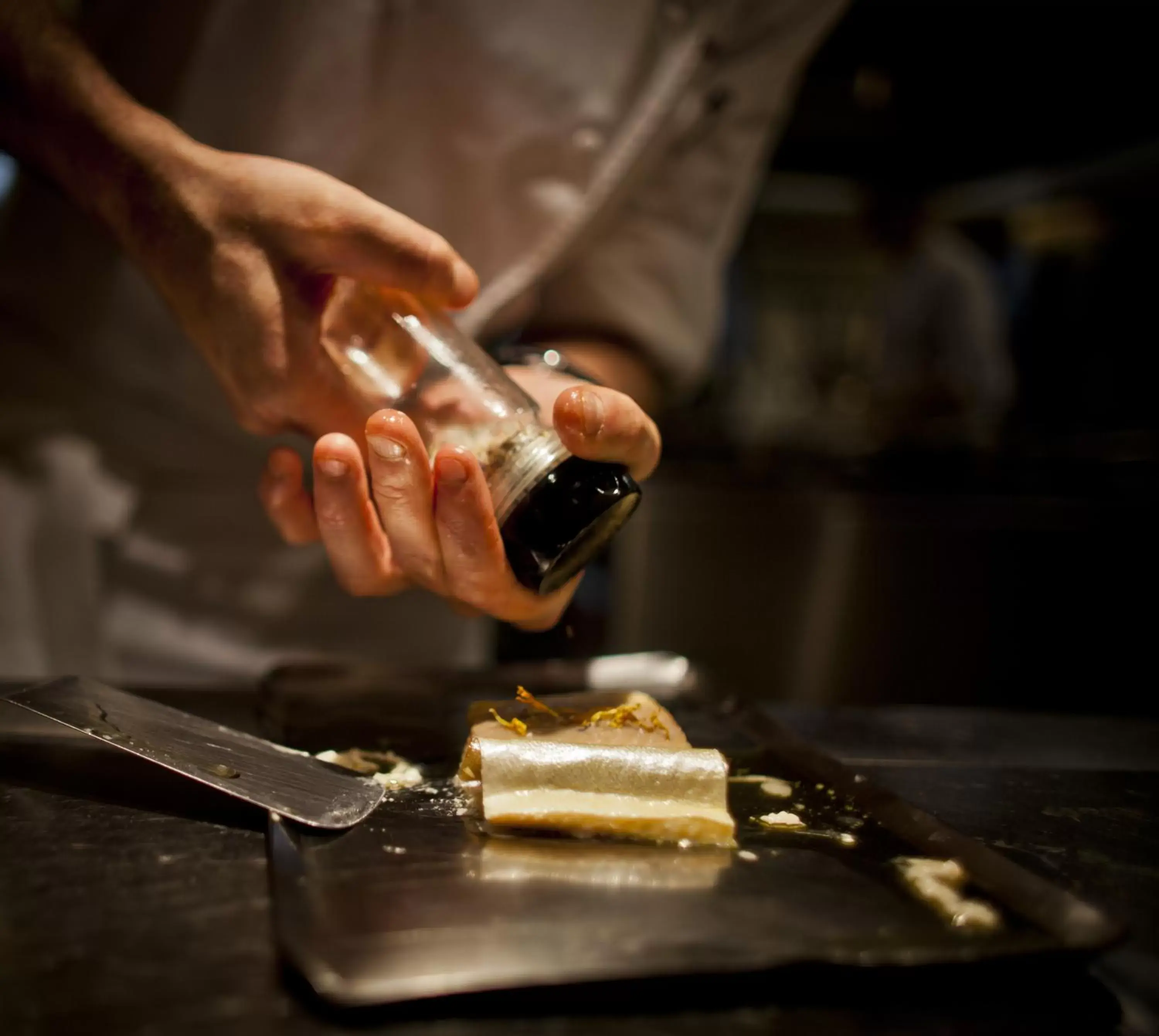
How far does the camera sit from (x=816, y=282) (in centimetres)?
607

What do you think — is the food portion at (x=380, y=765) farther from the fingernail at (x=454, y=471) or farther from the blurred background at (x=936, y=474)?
the blurred background at (x=936, y=474)

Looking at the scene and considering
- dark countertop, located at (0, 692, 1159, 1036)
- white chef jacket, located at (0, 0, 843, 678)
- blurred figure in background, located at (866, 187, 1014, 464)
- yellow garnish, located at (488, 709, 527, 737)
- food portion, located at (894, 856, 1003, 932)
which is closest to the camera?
dark countertop, located at (0, 692, 1159, 1036)

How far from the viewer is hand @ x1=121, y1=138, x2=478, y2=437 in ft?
2.64

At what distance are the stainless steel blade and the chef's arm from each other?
0.98 ft

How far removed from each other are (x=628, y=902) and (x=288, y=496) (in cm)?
57

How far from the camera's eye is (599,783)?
→ 0.74m

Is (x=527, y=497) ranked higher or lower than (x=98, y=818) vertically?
higher

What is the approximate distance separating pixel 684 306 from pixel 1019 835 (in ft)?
3.27

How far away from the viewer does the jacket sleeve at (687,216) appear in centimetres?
134

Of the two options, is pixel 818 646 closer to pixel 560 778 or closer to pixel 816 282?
pixel 560 778

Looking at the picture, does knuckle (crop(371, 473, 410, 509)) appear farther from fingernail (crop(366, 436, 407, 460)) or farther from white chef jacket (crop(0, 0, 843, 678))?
white chef jacket (crop(0, 0, 843, 678))

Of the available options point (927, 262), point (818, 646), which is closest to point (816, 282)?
point (927, 262)

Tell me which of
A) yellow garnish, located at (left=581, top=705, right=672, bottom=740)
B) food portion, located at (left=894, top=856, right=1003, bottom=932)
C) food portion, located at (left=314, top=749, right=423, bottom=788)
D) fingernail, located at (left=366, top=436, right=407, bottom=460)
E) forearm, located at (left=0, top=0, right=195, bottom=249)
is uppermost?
forearm, located at (left=0, top=0, right=195, bottom=249)

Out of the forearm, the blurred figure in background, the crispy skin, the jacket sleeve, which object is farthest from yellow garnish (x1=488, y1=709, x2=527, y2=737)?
the blurred figure in background
